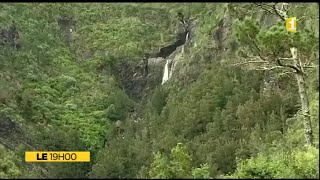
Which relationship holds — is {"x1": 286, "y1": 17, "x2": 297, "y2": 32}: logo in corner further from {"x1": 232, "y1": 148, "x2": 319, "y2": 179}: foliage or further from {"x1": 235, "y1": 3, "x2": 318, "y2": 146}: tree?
{"x1": 232, "y1": 148, "x2": 319, "y2": 179}: foliage

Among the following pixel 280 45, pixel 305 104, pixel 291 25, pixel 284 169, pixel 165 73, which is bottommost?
pixel 165 73

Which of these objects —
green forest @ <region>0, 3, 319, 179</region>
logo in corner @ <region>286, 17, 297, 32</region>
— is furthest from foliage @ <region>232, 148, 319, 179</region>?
logo in corner @ <region>286, 17, 297, 32</region>

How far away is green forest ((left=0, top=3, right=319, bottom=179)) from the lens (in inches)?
1425

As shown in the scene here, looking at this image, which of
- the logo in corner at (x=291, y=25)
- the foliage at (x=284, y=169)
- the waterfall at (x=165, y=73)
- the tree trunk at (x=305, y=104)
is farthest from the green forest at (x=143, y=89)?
the foliage at (x=284, y=169)

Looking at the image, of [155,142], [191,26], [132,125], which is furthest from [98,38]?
[155,142]

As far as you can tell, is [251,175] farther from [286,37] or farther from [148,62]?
[148,62]

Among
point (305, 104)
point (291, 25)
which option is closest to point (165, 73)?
point (305, 104)

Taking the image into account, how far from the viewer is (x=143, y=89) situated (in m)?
73.9

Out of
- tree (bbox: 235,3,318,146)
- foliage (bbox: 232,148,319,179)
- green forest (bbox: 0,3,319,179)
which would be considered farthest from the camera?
green forest (bbox: 0,3,319,179)

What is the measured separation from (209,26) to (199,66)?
6.12 meters

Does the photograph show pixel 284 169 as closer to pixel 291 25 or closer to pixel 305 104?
pixel 305 104

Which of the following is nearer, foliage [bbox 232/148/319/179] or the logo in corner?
foliage [bbox 232/148/319/179]

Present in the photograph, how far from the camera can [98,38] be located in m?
82.2

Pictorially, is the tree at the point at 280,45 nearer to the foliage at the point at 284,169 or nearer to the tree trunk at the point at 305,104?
the tree trunk at the point at 305,104
